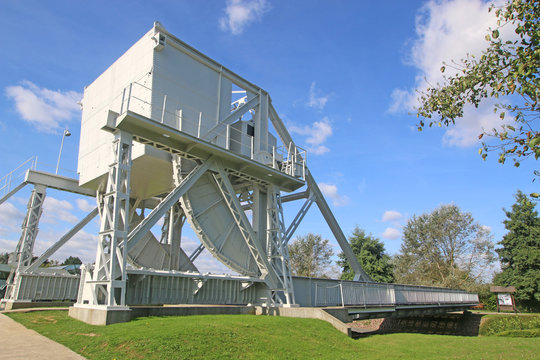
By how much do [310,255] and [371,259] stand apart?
10867 mm

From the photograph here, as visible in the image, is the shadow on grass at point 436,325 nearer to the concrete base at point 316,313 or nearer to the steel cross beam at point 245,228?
the concrete base at point 316,313

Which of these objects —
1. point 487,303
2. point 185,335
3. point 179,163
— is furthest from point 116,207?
point 487,303

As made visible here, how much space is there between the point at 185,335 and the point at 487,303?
140 ft

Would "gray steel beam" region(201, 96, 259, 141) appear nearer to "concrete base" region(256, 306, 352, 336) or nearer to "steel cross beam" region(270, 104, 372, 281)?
"steel cross beam" region(270, 104, 372, 281)

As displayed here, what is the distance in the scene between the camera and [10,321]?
1116 centimetres

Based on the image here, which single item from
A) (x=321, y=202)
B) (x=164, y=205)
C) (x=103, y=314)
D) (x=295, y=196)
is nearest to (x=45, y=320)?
(x=103, y=314)

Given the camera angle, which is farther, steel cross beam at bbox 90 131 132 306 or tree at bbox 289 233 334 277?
tree at bbox 289 233 334 277

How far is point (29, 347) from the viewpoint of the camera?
7.76 metres

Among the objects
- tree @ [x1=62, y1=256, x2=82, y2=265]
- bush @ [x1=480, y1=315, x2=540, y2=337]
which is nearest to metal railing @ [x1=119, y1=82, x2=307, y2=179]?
bush @ [x1=480, y1=315, x2=540, y2=337]

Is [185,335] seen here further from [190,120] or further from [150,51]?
[150,51]

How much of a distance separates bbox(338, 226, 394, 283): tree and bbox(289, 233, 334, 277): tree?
715 centimetres

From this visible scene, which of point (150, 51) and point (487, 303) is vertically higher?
point (150, 51)

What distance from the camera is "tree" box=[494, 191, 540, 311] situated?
37.8 meters

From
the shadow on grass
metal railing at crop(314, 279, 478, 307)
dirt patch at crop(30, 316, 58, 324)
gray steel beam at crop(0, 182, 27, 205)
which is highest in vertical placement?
gray steel beam at crop(0, 182, 27, 205)
